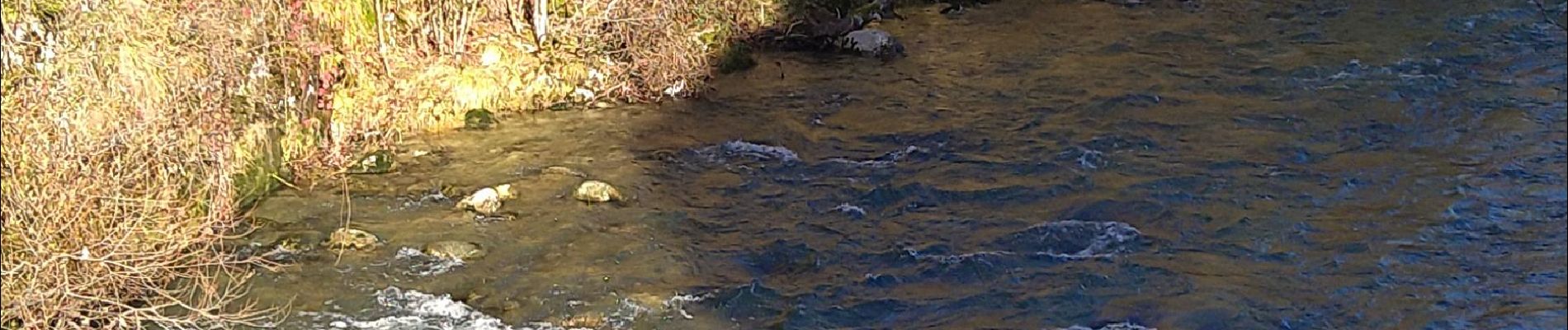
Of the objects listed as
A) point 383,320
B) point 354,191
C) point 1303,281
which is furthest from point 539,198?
point 1303,281

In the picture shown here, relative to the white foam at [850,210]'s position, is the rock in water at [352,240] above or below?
above

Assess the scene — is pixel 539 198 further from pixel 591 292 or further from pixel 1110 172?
pixel 1110 172

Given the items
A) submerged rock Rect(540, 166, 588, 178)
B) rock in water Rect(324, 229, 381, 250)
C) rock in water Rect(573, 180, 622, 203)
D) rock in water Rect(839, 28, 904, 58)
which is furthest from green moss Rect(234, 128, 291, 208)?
rock in water Rect(839, 28, 904, 58)

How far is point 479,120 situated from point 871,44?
303 cm

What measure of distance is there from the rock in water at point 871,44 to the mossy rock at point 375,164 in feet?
12.2

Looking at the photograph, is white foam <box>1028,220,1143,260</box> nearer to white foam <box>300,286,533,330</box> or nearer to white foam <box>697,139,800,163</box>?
white foam <box>697,139,800,163</box>

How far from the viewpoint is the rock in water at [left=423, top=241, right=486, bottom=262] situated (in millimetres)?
6641

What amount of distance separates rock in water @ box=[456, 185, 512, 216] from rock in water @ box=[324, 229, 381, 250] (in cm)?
53

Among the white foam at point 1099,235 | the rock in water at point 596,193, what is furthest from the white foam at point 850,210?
the rock in water at point 596,193

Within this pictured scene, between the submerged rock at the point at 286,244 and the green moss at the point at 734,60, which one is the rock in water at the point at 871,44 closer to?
the green moss at the point at 734,60

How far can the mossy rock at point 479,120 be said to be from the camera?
867 centimetres

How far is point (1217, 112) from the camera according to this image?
359 inches

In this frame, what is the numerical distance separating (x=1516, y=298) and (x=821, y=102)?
419 cm

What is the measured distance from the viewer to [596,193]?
295 inches
